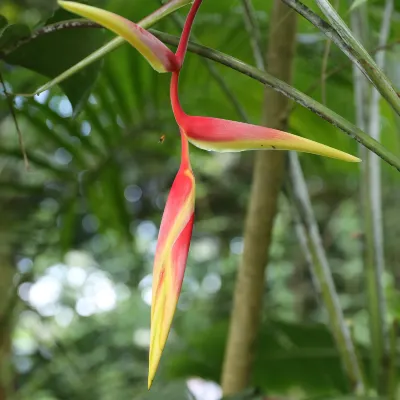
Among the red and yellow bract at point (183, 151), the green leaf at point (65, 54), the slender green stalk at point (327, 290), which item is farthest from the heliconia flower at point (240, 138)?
the slender green stalk at point (327, 290)

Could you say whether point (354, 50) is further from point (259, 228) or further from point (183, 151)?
point (259, 228)

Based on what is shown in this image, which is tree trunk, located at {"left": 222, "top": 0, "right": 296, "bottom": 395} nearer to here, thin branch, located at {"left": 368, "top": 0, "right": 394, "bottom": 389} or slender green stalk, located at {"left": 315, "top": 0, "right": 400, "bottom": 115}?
thin branch, located at {"left": 368, "top": 0, "right": 394, "bottom": 389}

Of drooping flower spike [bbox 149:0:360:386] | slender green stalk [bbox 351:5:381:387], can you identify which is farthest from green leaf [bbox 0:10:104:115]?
slender green stalk [bbox 351:5:381:387]

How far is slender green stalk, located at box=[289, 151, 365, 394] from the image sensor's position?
388 mm

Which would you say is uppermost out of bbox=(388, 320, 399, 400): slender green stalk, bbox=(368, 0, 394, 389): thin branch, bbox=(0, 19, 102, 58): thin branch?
bbox=(0, 19, 102, 58): thin branch

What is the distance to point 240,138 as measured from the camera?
141mm

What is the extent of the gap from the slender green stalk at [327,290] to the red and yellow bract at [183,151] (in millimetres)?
248

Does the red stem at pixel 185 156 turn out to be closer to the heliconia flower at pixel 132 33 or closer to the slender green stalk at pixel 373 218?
the heliconia flower at pixel 132 33

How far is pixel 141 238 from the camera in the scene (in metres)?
1.49

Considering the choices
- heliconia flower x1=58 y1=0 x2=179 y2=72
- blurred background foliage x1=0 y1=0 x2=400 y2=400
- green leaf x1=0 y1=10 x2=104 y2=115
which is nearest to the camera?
heliconia flower x1=58 y1=0 x2=179 y2=72

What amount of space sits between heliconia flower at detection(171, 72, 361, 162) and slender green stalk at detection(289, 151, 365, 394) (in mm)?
247

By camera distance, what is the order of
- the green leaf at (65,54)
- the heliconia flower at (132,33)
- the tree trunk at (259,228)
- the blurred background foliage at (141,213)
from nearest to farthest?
the heliconia flower at (132,33) → the green leaf at (65,54) → the tree trunk at (259,228) → the blurred background foliage at (141,213)

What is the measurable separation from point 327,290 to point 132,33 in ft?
0.96

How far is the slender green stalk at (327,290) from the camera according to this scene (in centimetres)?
39
